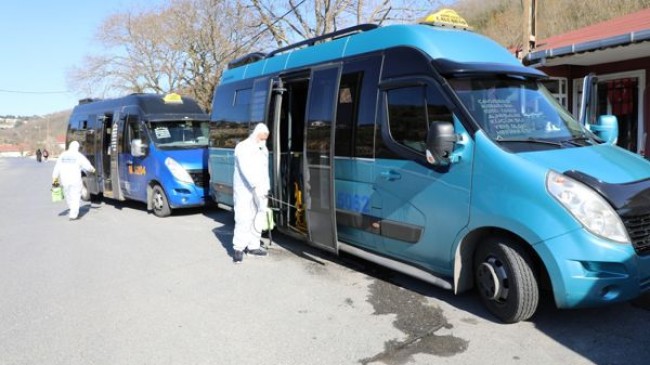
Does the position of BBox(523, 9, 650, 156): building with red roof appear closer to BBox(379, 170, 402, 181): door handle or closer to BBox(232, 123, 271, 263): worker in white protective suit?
BBox(379, 170, 402, 181): door handle

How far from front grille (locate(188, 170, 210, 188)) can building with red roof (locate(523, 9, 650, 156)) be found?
6691 millimetres

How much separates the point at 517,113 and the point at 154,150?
7.94 metres

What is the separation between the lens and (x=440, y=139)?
429 centimetres

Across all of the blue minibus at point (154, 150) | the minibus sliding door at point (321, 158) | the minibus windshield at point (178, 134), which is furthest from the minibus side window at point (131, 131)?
the minibus sliding door at point (321, 158)

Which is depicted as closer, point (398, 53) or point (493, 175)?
point (493, 175)

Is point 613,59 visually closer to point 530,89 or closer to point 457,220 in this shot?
point 530,89

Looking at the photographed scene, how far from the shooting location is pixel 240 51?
95.8 feet

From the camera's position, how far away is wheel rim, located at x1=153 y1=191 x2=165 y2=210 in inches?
427

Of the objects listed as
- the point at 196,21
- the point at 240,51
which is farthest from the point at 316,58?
the point at 196,21

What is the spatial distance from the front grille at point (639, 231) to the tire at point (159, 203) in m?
8.71

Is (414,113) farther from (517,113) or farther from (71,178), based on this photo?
(71,178)

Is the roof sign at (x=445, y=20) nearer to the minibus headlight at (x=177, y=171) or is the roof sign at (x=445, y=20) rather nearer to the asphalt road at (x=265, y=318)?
the asphalt road at (x=265, y=318)

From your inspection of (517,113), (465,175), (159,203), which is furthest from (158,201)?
(517,113)

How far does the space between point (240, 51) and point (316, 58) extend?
23854 mm
